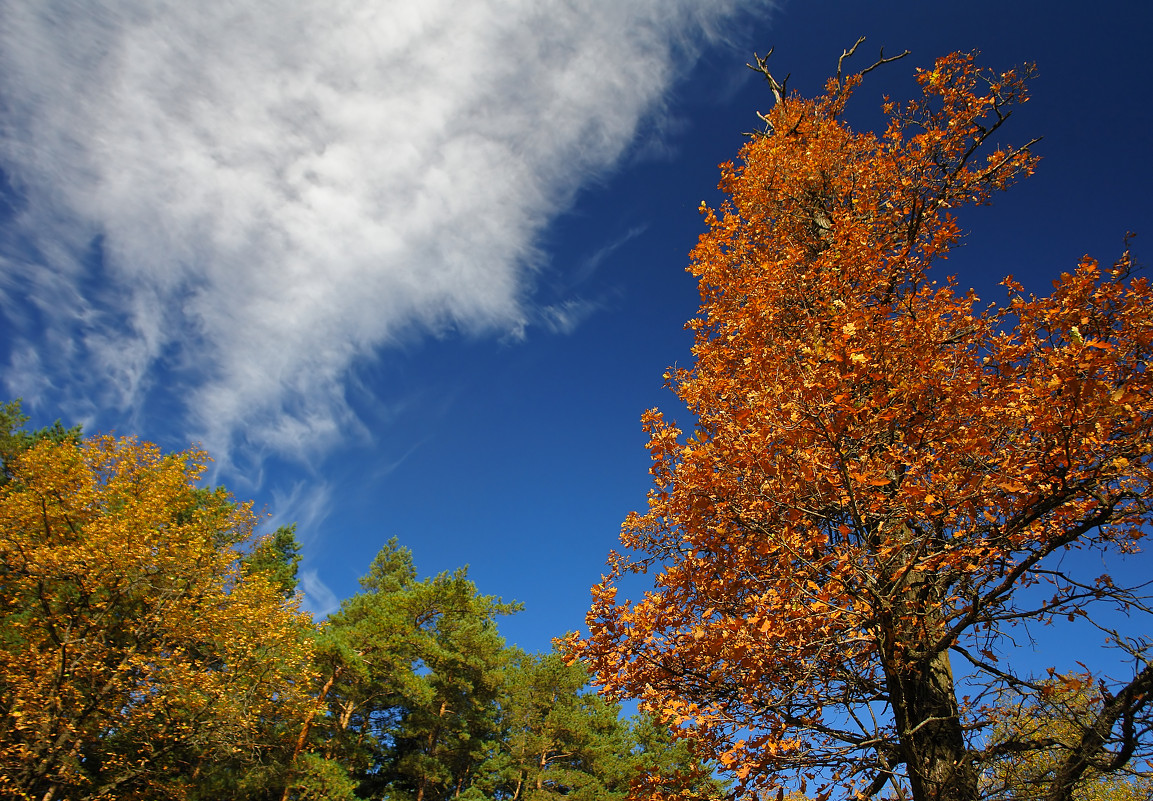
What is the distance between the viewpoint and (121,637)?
44.4 ft

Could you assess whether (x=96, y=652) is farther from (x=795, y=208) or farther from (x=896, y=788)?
(x=795, y=208)

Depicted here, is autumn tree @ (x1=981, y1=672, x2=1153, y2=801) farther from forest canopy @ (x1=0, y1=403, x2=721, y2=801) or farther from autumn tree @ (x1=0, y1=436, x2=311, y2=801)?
autumn tree @ (x1=0, y1=436, x2=311, y2=801)

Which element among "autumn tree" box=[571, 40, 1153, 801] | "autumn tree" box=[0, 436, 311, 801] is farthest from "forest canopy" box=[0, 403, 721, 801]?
"autumn tree" box=[571, 40, 1153, 801]

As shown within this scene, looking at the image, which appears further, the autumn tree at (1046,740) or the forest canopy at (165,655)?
the forest canopy at (165,655)

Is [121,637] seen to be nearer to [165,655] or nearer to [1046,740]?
[165,655]

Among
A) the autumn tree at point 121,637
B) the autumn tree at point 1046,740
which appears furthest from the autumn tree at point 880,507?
the autumn tree at point 121,637

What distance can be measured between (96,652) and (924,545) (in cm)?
1600

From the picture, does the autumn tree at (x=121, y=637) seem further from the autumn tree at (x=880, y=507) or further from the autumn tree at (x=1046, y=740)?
the autumn tree at (x=1046, y=740)

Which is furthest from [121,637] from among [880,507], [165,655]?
[880,507]

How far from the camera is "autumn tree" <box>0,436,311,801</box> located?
35.5ft

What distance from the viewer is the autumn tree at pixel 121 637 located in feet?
35.5

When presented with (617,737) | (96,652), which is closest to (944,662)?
(96,652)

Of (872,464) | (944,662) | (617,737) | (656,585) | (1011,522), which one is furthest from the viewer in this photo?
(617,737)

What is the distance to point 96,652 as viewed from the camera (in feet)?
37.6
